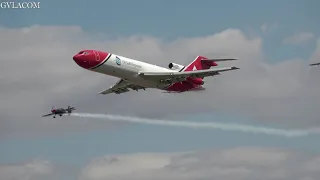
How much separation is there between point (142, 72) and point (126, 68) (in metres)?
3.18

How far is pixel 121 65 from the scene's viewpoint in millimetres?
145625

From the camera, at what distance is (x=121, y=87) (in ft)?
521

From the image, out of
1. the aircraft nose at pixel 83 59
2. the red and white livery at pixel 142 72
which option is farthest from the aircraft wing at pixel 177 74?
the aircraft nose at pixel 83 59

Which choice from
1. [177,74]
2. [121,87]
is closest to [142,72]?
[177,74]

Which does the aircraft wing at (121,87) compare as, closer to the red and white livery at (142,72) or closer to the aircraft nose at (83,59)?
the red and white livery at (142,72)

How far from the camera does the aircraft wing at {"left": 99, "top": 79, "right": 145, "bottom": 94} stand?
513 feet

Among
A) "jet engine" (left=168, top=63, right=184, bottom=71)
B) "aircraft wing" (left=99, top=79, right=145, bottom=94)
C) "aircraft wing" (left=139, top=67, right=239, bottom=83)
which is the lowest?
"aircraft wing" (left=139, top=67, right=239, bottom=83)

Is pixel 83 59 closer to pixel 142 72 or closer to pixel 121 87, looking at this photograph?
pixel 142 72

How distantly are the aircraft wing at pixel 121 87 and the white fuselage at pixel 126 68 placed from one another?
6.36 meters

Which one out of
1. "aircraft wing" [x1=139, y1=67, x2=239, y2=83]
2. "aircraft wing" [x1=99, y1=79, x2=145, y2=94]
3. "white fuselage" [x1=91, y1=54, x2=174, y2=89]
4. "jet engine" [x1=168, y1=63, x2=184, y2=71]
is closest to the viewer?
"white fuselage" [x1=91, y1=54, x2=174, y2=89]

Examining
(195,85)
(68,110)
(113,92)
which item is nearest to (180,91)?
(195,85)

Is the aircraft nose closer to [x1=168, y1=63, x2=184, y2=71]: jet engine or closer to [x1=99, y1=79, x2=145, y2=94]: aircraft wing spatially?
[x1=99, y1=79, x2=145, y2=94]: aircraft wing

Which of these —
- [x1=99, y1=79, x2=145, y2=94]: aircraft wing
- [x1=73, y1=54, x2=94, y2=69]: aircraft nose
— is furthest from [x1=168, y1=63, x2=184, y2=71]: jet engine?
[x1=73, y1=54, x2=94, y2=69]: aircraft nose

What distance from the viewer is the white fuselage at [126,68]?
145m
